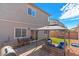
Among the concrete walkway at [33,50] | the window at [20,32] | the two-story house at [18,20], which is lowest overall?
the concrete walkway at [33,50]

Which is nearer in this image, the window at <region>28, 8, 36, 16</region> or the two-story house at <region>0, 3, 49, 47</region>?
the two-story house at <region>0, 3, 49, 47</region>

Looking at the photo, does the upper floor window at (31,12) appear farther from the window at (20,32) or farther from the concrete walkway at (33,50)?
the concrete walkway at (33,50)

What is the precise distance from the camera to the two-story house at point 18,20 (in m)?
3.03

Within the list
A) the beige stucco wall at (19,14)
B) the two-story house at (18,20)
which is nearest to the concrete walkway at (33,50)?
the two-story house at (18,20)

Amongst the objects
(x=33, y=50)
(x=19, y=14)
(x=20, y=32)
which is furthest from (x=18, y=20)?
(x=33, y=50)

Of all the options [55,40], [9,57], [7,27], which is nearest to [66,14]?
[55,40]

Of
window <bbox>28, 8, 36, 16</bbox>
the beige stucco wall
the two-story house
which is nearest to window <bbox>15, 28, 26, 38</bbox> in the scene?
the two-story house

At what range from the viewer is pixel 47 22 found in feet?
10.2

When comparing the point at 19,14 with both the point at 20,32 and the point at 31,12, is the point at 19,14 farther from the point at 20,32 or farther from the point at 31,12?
the point at 20,32

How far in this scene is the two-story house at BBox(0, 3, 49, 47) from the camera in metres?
3.03

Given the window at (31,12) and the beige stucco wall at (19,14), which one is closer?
the beige stucco wall at (19,14)

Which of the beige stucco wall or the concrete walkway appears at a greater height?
the beige stucco wall

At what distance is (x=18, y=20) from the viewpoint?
308 cm

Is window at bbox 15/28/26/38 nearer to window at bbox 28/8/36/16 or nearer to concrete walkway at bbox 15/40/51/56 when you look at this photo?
concrete walkway at bbox 15/40/51/56
